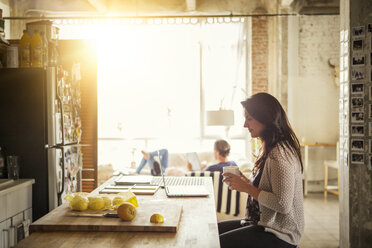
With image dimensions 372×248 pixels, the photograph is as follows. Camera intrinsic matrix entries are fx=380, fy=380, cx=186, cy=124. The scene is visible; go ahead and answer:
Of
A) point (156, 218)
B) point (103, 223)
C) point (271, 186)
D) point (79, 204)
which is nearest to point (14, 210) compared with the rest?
point (79, 204)

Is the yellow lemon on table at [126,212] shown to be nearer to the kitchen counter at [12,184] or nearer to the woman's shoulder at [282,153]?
the woman's shoulder at [282,153]

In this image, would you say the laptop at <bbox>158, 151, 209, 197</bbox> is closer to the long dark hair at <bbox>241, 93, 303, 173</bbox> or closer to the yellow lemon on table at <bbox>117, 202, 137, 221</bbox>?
the long dark hair at <bbox>241, 93, 303, 173</bbox>

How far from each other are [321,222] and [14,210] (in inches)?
153

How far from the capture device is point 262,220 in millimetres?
2092

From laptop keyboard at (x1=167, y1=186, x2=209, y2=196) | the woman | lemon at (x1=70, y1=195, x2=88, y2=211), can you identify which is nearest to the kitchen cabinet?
lemon at (x1=70, y1=195, x2=88, y2=211)

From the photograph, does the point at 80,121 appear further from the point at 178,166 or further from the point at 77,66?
the point at 178,166

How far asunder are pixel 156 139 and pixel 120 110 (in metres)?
1.07

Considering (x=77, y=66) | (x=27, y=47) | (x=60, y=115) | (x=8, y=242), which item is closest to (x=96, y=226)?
(x=8, y=242)

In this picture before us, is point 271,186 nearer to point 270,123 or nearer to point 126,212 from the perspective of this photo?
point 270,123

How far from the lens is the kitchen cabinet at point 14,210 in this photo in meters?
2.65

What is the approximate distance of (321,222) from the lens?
508cm

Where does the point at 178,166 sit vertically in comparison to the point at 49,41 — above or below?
below

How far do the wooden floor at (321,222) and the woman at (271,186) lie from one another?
2.22 meters

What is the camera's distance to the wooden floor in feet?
13.9
